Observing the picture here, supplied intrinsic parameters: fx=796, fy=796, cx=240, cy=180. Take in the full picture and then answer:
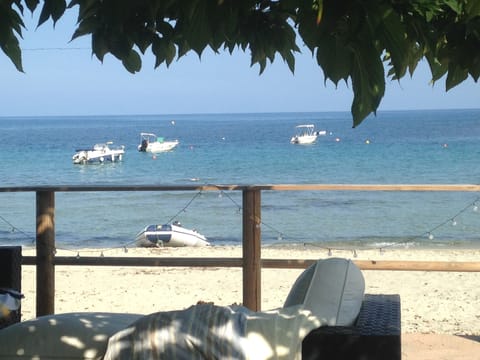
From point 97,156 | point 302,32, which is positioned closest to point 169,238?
point 302,32

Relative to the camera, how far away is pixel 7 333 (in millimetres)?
2383

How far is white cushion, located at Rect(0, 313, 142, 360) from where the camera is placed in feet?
7.62

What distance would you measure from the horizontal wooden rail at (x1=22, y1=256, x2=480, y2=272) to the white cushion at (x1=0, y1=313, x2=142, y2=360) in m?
1.72

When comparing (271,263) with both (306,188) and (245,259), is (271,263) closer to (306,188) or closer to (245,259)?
(245,259)

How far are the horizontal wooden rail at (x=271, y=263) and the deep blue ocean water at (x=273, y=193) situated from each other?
0.87 m

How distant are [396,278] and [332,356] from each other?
6818 mm

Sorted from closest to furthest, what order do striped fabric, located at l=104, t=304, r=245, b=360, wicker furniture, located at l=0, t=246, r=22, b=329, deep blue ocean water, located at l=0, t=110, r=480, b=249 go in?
striped fabric, located at l=104, t=304, r=245, b=360 → wicker furniture, located at l=0, t=246, r=22, b=329 → deep blue ocean water, located at l=0, t=110, r=480, b=249

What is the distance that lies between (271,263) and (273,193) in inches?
752

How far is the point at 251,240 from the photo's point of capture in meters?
4.22

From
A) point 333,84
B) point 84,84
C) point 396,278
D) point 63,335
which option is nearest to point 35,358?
point 63,335

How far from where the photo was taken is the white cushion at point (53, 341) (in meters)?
2.32

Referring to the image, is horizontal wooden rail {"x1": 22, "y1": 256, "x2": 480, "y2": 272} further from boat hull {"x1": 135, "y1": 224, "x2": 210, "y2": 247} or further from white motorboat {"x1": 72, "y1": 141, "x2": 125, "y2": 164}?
white motorboat {"x1": 72, "y1": 141, "x2": 125, "y2": 164}

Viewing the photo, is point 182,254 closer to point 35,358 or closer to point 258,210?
point 258,210

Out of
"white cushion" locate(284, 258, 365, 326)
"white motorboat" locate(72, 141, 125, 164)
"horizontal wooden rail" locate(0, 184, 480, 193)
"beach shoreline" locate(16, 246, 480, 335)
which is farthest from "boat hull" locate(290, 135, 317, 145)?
"white cushion" locate(284, 258, 365, 326)
